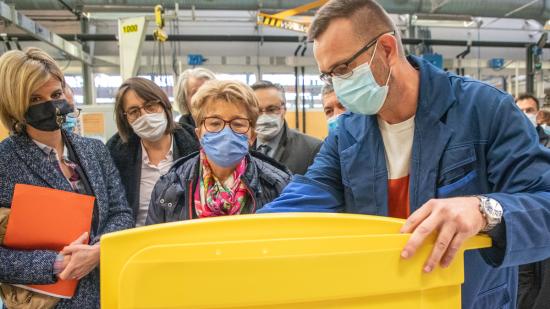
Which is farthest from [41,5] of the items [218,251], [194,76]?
[218,251]

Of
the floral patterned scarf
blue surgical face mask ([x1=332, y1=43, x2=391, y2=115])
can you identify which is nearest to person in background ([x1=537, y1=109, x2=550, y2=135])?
blue surgical face mask ([x1=332, y1=43, x2=391, y2=115])

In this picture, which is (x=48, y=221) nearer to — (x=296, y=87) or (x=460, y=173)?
(x=460, y=173)

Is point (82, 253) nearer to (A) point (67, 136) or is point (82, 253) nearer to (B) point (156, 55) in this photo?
(A) point (67, 136)

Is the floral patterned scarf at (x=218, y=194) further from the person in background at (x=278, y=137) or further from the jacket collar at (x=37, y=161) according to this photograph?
the person in background at (x=278, y=137)

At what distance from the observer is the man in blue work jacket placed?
25.8 inches

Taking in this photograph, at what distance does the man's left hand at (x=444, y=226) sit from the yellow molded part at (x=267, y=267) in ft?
0.05

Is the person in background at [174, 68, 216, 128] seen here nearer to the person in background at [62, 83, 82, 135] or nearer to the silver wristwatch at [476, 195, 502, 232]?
the person in background at [62, 83, 82, 135]

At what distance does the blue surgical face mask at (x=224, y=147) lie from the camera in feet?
4.08

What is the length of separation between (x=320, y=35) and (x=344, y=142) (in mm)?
304

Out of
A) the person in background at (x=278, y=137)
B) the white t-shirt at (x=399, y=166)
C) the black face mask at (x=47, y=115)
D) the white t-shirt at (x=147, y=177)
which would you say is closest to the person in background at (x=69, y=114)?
the black face mask at (x=47, y=115)

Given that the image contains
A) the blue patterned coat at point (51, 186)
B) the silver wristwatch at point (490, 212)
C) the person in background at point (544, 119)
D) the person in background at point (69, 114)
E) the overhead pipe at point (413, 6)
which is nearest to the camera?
the silver wristwatch at point (490, 212)

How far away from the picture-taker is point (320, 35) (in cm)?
98

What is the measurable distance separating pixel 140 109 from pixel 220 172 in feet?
1.87

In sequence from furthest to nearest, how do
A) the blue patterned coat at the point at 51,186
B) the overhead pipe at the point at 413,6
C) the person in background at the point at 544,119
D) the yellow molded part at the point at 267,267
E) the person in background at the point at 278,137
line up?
the overhead pipe at the point at 413,6
the person in background at the point at 544,119
the person in background at the point at 278,137
the blue patterned coat at the point at 51,186
the yellow molded part at the point at 267,267
